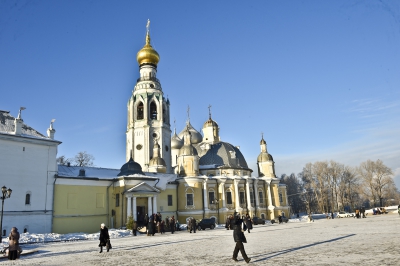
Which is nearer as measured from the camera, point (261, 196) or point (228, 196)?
point (228, 196)

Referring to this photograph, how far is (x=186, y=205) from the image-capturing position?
42.4 meters

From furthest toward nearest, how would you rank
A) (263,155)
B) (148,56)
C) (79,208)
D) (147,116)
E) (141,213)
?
(263,155)
(148,56)
(147,116)
(141,213)
(79,208)

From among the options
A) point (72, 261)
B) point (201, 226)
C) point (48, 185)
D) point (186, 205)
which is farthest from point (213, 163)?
point (72, 261)

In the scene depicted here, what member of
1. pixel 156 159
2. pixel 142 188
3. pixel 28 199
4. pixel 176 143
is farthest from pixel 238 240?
pixel 176 143

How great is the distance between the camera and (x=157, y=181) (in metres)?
39.8

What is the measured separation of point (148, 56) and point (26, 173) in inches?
1186

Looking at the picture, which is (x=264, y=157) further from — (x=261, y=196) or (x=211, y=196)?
(x=211, y=196)

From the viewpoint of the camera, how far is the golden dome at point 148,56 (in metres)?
53.7

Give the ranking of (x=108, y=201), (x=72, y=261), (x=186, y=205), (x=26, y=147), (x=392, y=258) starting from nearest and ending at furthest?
(x=392, y=258) → (x=72, y=261) → (x=26, y=147) → (x=108, y=201) → (x=186, y=205)

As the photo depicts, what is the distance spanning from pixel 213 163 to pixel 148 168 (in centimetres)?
971

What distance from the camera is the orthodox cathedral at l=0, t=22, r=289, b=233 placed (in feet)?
108

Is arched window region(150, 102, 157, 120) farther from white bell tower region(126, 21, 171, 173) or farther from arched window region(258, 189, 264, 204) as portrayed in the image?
arched window region(258, 189, 264, 204)

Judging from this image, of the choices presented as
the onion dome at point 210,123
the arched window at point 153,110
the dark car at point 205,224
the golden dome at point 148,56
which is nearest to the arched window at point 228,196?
the dark car at point 205,224

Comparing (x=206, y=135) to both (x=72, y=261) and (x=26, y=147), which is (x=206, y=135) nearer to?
(x=26, y=147)
